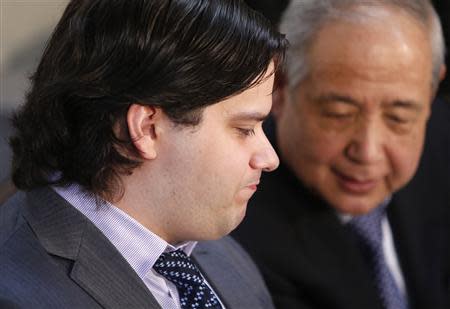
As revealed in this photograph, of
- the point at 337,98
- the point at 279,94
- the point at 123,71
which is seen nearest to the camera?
the point at 123,71

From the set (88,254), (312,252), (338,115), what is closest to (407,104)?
(338,115)

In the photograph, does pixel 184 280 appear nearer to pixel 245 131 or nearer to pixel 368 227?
pixel 245 131

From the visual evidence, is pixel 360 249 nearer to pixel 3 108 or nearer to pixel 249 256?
pixel 249 256

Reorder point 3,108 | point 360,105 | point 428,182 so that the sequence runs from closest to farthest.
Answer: point 360,105 < point 3,108 < point 428,182

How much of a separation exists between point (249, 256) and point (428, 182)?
1.93 feet

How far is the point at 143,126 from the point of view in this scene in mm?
1149

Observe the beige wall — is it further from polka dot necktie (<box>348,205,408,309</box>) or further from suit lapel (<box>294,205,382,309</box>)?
polka dot necktie (<box>348,205,408,309</box>)

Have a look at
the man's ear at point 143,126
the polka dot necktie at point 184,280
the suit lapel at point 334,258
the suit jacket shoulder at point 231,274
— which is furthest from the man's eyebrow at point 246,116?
the suit lapel at point 334,258

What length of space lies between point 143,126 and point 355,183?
665 millimetres

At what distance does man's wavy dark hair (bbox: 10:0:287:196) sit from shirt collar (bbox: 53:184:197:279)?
18mm

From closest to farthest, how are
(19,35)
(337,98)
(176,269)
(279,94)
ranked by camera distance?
(176,269) < (337,98) < (279,94) < (19,35)

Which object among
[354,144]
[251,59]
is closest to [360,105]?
[354,144]

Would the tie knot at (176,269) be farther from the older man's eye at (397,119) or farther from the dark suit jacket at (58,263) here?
the older man's eye at (397,119)

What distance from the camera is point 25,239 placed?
1156mm
